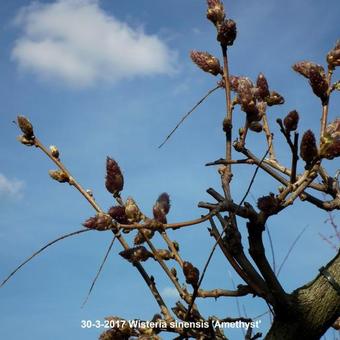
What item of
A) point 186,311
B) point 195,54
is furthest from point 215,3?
point 186,311

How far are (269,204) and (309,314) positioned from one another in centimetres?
51

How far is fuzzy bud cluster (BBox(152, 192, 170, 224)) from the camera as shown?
6.06ft

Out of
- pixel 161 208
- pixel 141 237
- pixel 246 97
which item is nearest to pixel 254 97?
pixel 246 97

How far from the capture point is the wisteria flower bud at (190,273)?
1886mm

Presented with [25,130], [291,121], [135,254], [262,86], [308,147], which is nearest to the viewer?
[308,147]

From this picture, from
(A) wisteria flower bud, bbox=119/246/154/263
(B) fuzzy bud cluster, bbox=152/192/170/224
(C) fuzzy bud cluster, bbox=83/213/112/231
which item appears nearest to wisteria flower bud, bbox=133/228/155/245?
(A) wisteria flower bud, bbox=119/246/154/263

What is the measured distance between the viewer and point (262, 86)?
229 cm

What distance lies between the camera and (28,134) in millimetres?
2145

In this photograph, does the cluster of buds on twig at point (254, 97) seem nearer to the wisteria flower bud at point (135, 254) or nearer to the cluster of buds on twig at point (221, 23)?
the cluster of buds on twig at point (221, 23)

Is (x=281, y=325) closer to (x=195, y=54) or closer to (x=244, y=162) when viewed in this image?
(x=244, y=162)

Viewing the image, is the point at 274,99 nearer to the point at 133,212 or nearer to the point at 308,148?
the point at 308,148

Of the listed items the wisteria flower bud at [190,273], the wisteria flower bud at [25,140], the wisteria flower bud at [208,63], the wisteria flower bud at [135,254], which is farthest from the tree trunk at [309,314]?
the wisteria flower bud at [25,140]

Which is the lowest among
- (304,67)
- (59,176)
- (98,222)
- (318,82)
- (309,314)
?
(309,314)

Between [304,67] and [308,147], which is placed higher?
[304,67]
